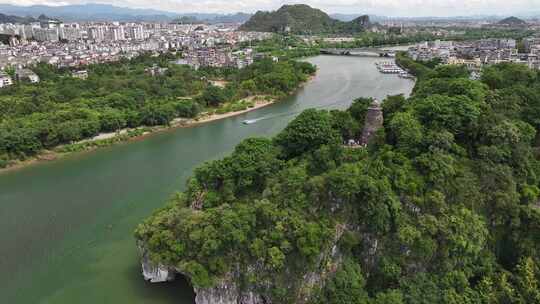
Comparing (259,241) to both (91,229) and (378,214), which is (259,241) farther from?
(91,229)

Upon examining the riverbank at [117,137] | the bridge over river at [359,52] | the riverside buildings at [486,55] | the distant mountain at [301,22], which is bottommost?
the riverbank at [117,137]

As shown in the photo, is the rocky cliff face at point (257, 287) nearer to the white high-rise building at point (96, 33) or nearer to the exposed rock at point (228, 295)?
the exposed rock at point (228, 295)

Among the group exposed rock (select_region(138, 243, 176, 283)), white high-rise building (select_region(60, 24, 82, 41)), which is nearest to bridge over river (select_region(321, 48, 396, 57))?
white high-rise building (select_region(60, 24, 82, 41))

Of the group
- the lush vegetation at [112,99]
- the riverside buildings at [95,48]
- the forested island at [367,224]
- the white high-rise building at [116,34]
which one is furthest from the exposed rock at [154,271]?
the white high-rise building at [116,34]

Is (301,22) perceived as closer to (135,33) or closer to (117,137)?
(135,33)

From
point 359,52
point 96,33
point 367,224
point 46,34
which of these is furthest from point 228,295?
point 96,33

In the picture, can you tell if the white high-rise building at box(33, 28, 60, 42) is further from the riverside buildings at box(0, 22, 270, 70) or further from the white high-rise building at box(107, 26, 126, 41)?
the white high-rise building at box(107, 26, 126, 41)
